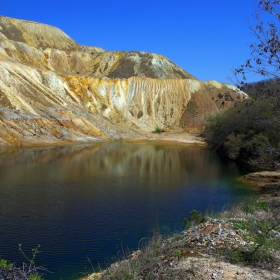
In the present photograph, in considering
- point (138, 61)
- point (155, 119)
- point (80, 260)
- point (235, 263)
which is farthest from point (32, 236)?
point (138, 61)

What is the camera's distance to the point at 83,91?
7050 cm

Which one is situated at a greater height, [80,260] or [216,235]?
[216,235]

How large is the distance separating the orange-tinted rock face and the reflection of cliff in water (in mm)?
7437

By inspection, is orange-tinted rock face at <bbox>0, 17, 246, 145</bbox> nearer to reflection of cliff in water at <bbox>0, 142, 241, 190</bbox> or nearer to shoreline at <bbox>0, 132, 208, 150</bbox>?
shoreline at <bbox>0, 132, 208, 150</bbox>

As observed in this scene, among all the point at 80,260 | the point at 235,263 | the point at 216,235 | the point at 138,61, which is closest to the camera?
the point at 235,263

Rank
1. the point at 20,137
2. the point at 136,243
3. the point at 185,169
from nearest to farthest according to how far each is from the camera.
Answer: the point at 136,243
the point at 185,169
the point at 20,137

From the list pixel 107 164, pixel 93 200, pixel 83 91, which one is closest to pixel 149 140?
pixel 83 91

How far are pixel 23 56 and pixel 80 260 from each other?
215ft

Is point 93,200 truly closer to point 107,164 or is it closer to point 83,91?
point 107,164

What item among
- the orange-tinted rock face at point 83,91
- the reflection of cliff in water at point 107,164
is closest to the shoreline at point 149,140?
the orange-tinted rock face at point 83,91

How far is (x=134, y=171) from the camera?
31781 mm

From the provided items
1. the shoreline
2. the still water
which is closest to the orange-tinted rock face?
the shoreline

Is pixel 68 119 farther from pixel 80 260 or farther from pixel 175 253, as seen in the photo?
pixel 175 253

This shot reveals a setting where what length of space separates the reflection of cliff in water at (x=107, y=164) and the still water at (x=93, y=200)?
0.08m
